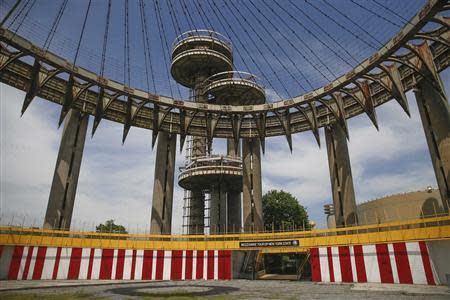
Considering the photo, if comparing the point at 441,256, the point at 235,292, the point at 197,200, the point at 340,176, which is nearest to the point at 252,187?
the point at 340,176

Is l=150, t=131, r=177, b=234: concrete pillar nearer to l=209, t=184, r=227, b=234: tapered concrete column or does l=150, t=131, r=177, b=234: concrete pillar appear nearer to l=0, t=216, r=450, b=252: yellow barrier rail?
l=0, t=216, r=450, b=252: yellow barrier rail

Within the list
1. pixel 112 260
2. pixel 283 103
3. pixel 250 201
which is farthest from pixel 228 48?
pixel 112 260

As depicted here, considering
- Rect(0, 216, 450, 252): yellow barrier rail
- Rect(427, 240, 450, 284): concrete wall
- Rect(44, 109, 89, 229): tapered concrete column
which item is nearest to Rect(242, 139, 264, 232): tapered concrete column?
Rect(0, 216, 450, 252): yellow barrier rail

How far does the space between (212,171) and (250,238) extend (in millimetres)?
17247

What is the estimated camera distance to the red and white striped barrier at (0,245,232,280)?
30906 millimetres

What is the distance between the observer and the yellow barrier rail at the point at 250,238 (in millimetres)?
27484

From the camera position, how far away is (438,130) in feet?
106

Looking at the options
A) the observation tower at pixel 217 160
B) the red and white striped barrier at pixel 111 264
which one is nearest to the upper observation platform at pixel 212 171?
the observation tower at pixel 217 160

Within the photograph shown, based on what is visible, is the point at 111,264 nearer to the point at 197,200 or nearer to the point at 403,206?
the point at 197,200

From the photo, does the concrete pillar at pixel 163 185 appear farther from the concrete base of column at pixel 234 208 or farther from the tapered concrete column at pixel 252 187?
the concrete base of column at pixel 234 208

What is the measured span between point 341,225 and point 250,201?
13.8 metres

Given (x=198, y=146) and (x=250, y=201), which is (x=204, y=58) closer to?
(x=198, y=146)

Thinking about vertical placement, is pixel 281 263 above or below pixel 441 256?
below

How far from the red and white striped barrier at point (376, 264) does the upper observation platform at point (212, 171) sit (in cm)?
2386
